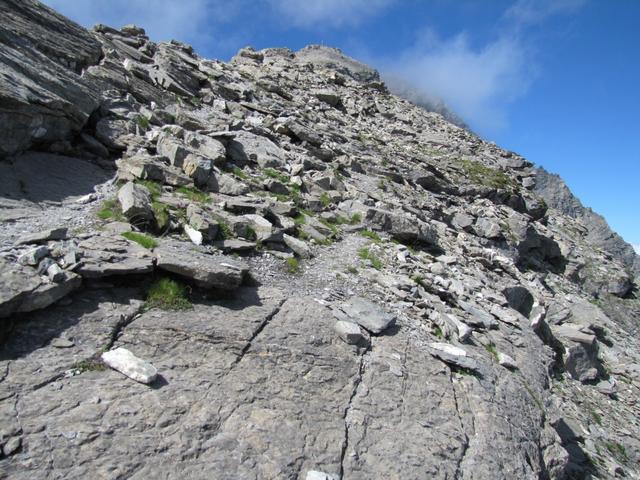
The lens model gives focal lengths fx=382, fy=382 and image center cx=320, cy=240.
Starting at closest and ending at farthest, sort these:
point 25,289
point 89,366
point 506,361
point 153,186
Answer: point 89,366
point 25,289
point 506,361
point 153,186

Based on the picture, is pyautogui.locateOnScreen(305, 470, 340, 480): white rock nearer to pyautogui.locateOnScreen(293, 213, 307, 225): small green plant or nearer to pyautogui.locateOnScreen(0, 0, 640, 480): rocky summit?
pyautogui.locateOnScreen(0, 0, 640, 480): rocky summit

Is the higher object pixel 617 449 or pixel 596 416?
pixel 596 416

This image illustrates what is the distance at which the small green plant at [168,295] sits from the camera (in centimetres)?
842

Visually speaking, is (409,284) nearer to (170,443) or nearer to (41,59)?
(170,443)

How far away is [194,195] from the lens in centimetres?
1362

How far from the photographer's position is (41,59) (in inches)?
571

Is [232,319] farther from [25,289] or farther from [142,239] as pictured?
[25,289]

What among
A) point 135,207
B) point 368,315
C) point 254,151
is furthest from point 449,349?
point 254,151

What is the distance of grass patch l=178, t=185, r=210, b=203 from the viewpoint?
13.5 metres

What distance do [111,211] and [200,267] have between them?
156 inches

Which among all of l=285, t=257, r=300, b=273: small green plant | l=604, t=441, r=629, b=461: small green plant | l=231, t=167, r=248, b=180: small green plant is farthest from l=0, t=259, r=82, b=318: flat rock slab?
l=604, t=441, r=629, b=461: small green plant

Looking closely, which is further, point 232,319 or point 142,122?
point 142,122

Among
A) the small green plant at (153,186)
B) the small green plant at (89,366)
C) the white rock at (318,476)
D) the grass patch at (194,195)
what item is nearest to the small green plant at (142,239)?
the small green plant at (153,186)

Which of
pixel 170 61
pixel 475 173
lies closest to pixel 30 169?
pixel 170 61
